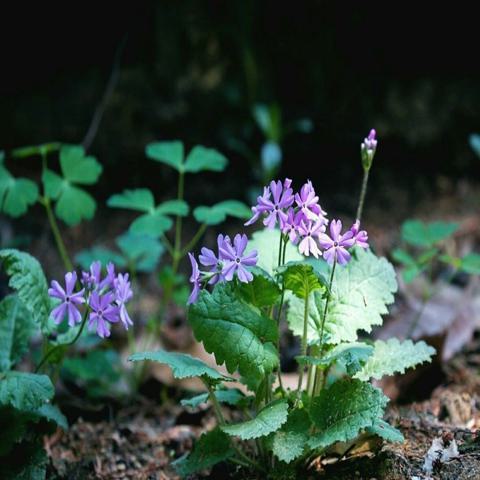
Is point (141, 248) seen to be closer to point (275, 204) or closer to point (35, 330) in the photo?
point (35, 330)

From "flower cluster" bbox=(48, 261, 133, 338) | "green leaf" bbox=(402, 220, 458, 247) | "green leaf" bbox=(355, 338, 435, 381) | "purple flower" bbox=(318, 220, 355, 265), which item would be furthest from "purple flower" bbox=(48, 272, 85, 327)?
"green leaf" bbox=(402, 220, 458, 247)

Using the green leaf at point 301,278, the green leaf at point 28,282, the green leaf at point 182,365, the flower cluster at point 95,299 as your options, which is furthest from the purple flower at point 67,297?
the green leaf at point 301,278

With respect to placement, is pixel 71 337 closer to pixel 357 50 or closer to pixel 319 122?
pixel 319 122

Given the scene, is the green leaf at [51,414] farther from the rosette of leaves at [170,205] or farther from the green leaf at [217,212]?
the green leaf at [217,212]

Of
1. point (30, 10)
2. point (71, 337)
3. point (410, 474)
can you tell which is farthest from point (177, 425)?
point (30, 10)

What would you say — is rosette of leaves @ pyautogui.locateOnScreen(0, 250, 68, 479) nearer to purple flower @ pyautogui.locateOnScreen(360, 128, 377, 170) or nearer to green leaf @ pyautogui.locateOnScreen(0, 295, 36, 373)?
green leaf @ pyautogui.locateOnScreen(0, 295, 36, 373)

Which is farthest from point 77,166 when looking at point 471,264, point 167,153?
point 471,264
